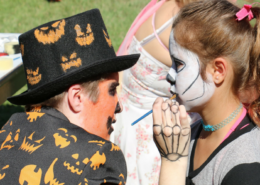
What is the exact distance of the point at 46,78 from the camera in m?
1.36

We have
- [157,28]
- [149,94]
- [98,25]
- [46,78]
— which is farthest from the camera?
[149,94]

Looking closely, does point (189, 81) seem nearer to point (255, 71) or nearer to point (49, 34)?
point (255, 71)

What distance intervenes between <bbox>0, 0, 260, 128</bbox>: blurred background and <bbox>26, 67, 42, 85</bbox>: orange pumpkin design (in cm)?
466

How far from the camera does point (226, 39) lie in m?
1.38

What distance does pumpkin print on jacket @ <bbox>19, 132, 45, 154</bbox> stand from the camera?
1.16 metres

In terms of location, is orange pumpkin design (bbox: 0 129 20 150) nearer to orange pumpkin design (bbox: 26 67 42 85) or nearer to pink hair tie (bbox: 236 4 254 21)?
orange pumpkin design (bbox: 26 67 42 85)

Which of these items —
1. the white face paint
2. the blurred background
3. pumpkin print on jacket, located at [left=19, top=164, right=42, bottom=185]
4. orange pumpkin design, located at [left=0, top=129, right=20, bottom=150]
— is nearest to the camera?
pumpkin print on jacket, located at [left=19, top=164, right=42, bottom=185]

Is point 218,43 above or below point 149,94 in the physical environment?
above

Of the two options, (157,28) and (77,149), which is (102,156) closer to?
(77,149)

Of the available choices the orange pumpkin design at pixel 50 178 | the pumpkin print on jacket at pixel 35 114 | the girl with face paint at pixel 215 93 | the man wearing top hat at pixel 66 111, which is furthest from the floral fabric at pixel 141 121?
the orange pumpkin design at pixel 50 178

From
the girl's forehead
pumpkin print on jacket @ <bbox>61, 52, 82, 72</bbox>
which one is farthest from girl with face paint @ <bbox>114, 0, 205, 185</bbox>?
pumpkin print on jacket @ <bbox>61, 52, 82, 72</bbox>

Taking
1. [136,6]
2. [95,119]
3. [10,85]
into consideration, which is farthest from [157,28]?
[136,6]

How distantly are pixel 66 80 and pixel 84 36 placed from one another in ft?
0.82

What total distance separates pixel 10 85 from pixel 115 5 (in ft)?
17.7
